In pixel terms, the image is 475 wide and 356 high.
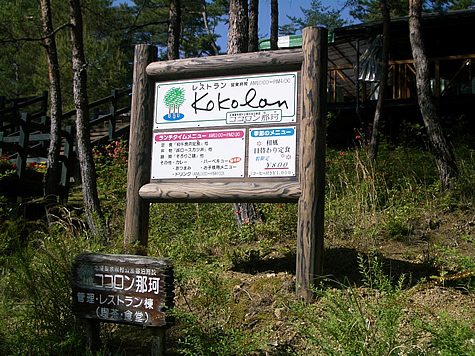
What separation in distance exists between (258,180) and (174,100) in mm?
1160

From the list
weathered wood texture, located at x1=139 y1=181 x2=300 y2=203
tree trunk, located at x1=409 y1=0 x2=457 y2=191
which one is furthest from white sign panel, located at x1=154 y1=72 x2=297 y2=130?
tree trunk, located at x1=409 y1=0 x2=457 y2=191

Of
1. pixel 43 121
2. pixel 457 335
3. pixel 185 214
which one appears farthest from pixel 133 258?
pixel 43 121

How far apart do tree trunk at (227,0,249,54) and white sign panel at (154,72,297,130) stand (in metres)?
2.39

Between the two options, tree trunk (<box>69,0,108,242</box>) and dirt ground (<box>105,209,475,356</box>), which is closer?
dirt ground (<box>105,209,475,356</box>)

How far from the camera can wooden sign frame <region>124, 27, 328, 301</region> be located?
4.15 metres

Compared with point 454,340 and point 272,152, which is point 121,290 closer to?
point 272,152

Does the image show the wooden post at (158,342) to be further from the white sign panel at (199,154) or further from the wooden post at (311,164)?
the white sign panel at (199,154)

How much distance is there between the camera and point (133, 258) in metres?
3.43

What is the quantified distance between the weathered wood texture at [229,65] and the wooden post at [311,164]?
5.9 inches

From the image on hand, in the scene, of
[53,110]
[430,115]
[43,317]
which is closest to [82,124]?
[53,110]

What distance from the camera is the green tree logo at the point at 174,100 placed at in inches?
186

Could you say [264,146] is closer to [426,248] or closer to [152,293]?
[152,293]

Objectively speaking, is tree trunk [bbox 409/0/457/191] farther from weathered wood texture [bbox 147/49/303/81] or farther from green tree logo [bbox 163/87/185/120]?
green tree logo [bbox 163/87/185/120]

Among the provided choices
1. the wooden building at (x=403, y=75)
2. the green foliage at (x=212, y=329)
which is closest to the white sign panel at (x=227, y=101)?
the green foliage at (x=212, y=329)
